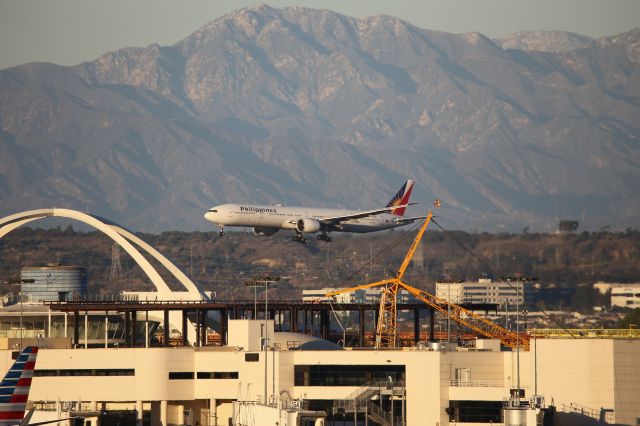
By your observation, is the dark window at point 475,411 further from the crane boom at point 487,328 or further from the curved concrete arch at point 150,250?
the curved concrete arch at point 150,250

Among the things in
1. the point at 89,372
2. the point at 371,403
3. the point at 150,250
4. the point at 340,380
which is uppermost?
the point at 150,250

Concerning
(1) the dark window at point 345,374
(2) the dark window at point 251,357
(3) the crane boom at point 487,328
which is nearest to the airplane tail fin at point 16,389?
(2) the dark window at point 251,357

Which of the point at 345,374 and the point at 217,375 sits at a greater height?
the point at 345,374

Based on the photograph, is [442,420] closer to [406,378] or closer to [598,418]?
[406,378]

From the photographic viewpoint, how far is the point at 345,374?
132 m

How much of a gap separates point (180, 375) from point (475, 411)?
2996 centimetres

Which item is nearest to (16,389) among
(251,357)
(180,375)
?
(251,357)

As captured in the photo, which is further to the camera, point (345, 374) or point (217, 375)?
point (217, 375)

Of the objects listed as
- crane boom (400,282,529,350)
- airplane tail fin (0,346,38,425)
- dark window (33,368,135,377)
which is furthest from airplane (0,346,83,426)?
crane boom (400,282,529,350)

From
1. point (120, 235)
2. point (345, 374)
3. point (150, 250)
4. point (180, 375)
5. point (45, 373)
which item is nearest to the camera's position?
point (345, 374)

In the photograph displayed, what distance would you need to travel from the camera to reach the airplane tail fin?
268 feet

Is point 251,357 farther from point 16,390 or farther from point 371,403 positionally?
point 16,390

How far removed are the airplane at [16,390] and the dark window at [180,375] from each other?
53.6 metres

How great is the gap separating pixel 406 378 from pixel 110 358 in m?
29.2
